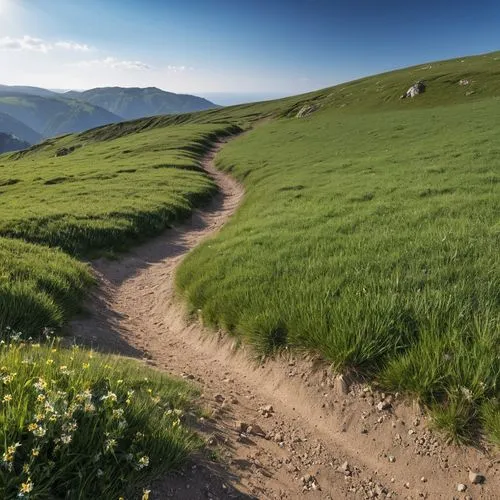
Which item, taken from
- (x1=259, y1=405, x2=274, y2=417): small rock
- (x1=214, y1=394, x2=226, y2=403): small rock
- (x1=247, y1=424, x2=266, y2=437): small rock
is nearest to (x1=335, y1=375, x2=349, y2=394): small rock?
(x1=259, y1=405, x2=274, y2=417): small rock

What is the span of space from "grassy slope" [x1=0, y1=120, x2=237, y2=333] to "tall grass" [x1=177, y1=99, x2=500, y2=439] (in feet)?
11.1

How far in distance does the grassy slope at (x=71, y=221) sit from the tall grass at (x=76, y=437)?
4120 millimetres

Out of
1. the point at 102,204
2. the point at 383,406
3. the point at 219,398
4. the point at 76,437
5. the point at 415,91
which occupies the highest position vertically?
the point at 415,91

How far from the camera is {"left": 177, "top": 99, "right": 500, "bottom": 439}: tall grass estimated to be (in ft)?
18.3

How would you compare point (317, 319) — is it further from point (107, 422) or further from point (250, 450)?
point (107, 422)

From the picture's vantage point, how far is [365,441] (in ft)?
17.7

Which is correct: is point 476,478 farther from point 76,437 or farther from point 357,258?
point 357,258

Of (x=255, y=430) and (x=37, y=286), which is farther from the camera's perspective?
(x=37, y=286)

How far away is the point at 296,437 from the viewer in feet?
18.4

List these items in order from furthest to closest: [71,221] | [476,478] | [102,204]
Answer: [102,204] → [71,221] → [476,478]

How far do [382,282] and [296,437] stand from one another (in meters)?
3.47

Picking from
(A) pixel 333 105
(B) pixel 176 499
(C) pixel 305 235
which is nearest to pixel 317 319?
(B) pixel 176 499

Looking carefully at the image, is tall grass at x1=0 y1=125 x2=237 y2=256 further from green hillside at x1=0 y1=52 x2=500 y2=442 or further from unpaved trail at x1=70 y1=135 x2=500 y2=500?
unpaved trail at x1=70 y1=135 x2=500 y2=500

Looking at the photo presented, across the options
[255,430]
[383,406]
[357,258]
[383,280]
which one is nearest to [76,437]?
[255,430]
